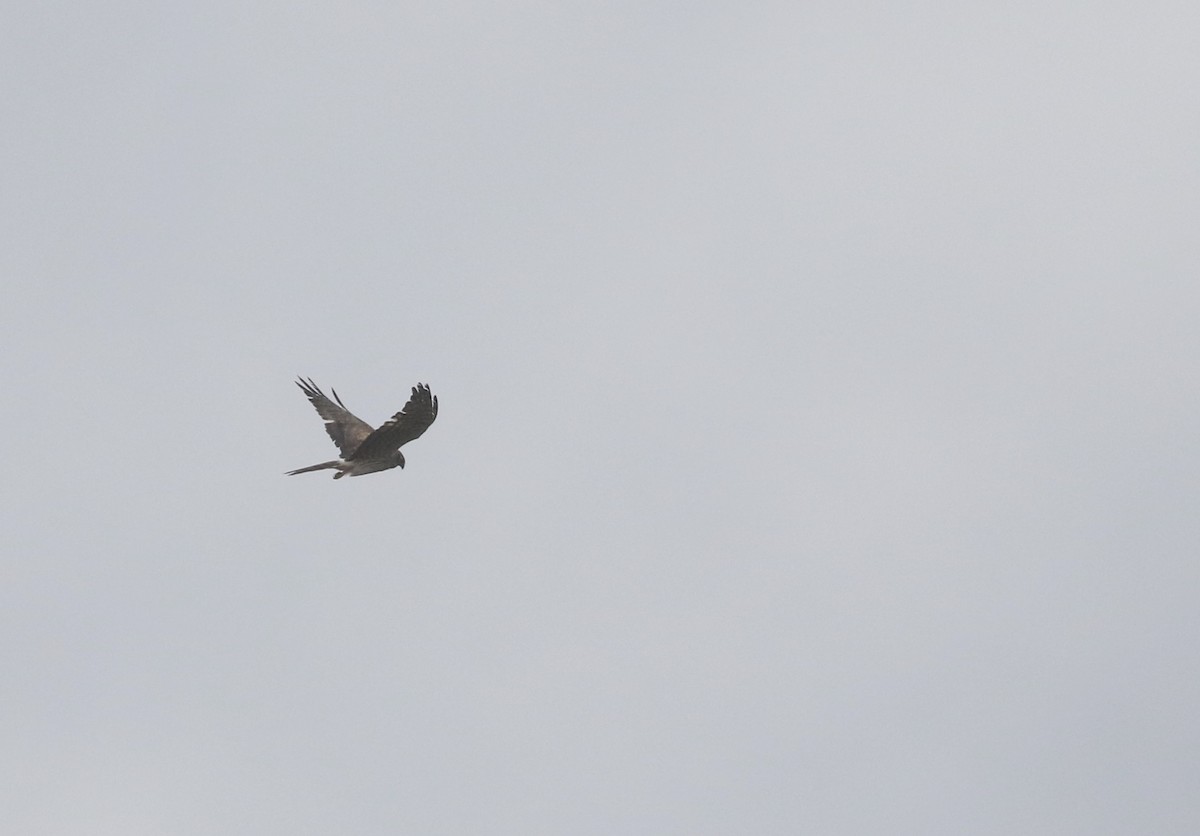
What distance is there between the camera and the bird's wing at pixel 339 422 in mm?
31469

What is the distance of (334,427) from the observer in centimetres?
3219

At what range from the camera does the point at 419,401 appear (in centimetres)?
2788

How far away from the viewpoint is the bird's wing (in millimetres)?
31469

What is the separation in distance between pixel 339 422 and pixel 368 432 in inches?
37.7

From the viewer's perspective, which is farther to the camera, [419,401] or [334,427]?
[334,427]

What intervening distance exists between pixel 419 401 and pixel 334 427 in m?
4.87

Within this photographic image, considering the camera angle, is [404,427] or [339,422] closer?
[404,427]

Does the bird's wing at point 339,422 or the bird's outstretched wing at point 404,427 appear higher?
the bird's wing at point 339,422

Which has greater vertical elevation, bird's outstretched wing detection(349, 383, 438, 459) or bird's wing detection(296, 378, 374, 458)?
bird's wing detection(296, 378, 374, 458)

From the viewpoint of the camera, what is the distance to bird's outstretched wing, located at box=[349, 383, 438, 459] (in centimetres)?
2791

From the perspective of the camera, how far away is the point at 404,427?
94.1 feet

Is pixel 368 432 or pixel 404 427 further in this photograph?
pixel 368 432

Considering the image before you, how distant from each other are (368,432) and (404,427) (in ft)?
10.4
